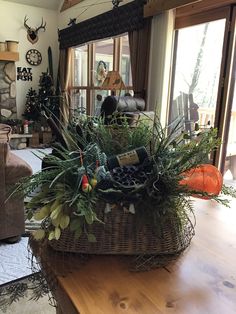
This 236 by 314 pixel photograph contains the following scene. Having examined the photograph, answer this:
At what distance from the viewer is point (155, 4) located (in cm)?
365

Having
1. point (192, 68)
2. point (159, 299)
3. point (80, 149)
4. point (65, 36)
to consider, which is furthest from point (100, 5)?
point (159, 299)

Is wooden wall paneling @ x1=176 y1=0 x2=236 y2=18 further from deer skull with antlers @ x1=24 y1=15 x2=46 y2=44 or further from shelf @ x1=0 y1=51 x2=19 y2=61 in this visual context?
deer skull with antlers @ x1=24 y1=15 x2=46 y2=44

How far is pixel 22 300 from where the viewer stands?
1.72 metres

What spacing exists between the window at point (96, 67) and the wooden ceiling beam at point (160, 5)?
100 centimetres

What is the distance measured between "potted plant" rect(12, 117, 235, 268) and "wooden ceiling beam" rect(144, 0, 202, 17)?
2.98 meters

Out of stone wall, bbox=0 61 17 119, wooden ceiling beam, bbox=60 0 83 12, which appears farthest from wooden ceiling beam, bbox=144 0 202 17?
stone wall, bbox=0 61 17 119

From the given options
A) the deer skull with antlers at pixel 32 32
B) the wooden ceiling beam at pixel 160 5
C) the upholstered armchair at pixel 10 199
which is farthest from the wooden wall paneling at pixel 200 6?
the deer skull with antlers at pixel 32 32

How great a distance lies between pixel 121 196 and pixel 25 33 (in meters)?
6.41

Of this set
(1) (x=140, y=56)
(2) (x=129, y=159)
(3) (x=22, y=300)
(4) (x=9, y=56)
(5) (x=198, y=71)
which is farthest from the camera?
(4) (x=9, y=56)

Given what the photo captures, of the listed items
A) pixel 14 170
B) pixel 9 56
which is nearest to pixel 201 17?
pixel 14 170

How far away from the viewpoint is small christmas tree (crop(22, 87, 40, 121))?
6221 mm

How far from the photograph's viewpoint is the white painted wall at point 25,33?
5957 mm

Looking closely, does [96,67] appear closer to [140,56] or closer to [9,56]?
[140,56]

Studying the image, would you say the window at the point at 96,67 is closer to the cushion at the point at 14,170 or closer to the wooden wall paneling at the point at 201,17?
the wooden wall paneling at the point at 201,17
